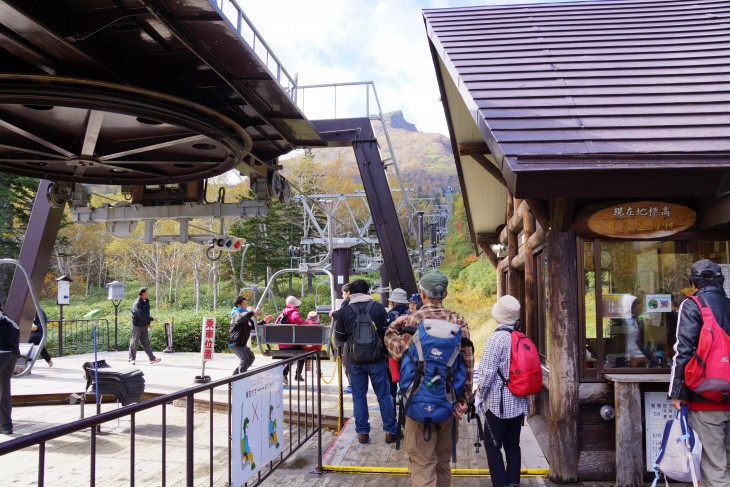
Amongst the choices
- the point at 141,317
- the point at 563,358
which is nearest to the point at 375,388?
the point at 563,358

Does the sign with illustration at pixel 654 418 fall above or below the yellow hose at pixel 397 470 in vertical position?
above

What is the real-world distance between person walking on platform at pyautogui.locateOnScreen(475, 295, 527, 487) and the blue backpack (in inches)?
19.2

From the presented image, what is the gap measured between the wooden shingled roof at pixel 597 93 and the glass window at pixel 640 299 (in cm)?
73

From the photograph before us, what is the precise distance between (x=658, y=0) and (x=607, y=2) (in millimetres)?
780

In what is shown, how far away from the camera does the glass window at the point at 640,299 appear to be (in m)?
5.18

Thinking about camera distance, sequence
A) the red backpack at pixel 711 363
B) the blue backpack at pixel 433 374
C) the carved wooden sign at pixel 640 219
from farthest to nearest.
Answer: the carved wooden sign at pixel 640 219
the blue backpack at pixel 433 374
the red backpack at pixel 711 363

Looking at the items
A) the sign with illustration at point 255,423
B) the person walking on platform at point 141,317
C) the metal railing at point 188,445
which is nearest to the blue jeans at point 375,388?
the metal railing at point 188,445

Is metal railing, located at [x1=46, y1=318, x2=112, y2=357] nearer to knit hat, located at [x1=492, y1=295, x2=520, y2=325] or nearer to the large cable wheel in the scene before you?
the large cable wheel

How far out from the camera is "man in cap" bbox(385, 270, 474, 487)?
3.98 meters

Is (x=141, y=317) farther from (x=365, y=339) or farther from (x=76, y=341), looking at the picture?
(x=76, y=341)

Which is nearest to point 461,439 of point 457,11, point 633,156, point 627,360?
point 627,360

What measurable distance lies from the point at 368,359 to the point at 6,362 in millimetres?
4691

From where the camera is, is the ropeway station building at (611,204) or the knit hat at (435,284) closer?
the knit hat at (435,284)

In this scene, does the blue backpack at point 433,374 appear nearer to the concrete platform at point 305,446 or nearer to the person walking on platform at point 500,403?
the person walking on platform at point 500,403
